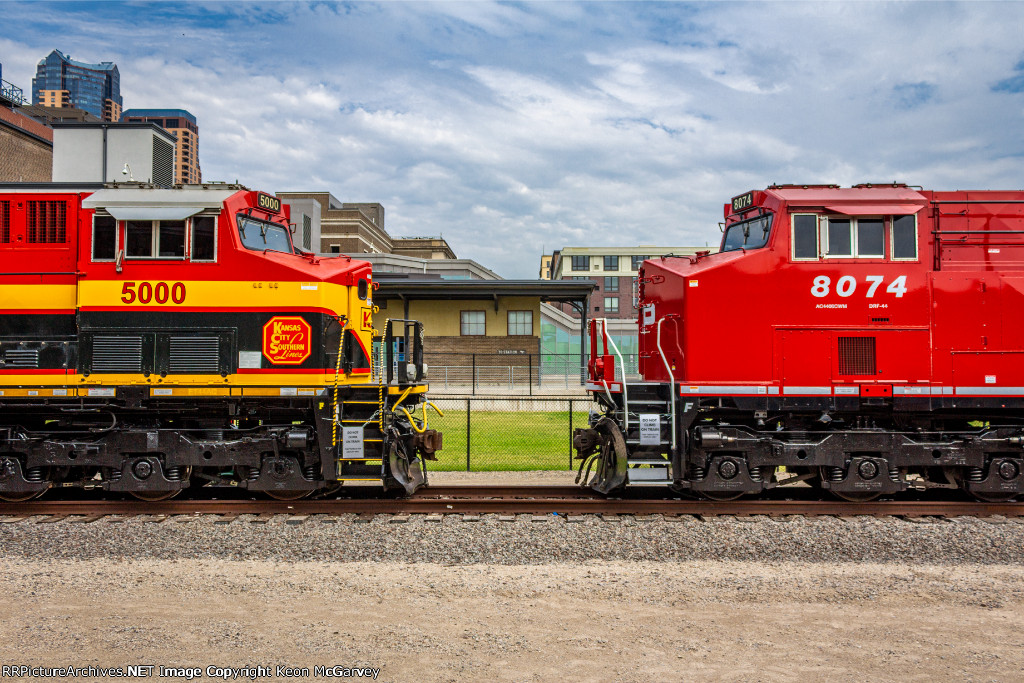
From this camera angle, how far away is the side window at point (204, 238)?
8.66 meters

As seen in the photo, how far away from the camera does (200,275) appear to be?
8.66m

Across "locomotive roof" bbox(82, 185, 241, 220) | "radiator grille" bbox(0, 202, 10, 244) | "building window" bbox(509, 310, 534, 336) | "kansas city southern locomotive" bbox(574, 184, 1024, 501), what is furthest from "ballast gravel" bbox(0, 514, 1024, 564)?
"building window" bbox(509, 310, 534, 336)

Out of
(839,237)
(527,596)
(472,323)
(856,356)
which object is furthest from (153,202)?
(472,323)

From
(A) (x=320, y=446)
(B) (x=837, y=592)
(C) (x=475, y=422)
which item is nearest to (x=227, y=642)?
(A) (x=320, y=446)

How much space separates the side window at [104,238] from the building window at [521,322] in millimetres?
24937

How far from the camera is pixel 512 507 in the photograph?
874cm

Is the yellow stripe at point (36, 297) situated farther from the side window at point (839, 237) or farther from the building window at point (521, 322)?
the building window at point (521, 322)

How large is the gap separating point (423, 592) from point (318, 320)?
413 centimetres

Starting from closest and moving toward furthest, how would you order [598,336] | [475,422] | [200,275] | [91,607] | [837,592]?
[91,607] → [837,592] → [200,275] → [598,336] → [475,422]

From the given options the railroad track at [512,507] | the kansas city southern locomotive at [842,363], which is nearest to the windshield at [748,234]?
the kansas city southern locomotive at [842,363]

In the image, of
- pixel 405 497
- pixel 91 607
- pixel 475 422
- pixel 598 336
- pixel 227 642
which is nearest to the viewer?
pixel 227 642

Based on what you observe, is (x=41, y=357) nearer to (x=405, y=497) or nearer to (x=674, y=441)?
(x=405, y=497)

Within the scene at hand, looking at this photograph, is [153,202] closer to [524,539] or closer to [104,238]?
[104,238]

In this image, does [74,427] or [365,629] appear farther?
[74,427]
